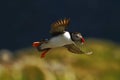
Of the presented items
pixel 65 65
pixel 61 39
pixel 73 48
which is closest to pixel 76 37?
pixel 73 48

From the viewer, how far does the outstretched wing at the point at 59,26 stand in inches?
438

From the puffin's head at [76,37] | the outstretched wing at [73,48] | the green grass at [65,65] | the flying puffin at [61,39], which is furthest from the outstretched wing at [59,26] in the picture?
the green grass at [65,65]

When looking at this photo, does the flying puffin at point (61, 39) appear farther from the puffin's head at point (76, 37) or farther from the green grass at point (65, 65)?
the green grass at point (65, 65)

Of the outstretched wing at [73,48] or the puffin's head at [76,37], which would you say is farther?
the outstretched wing at [73,48]

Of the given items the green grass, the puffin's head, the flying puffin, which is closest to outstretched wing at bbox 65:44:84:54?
the flying puffin

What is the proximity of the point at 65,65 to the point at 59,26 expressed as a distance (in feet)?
13.2

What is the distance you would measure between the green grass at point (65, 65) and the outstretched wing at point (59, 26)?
2.45 m

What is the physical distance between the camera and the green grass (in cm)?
1401

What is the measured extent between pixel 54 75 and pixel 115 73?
1564 millimetres

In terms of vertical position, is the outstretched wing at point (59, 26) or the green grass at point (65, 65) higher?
the outstretched wing at point (59, 26)

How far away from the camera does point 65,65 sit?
49.9 feet

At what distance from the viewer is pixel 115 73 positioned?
14.8 metres

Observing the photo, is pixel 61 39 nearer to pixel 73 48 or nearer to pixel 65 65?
pixel 73 48

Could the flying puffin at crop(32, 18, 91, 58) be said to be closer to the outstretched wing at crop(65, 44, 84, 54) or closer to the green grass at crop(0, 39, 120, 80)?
→ the outstretched wing at crop(65, 44, 84, 54)
